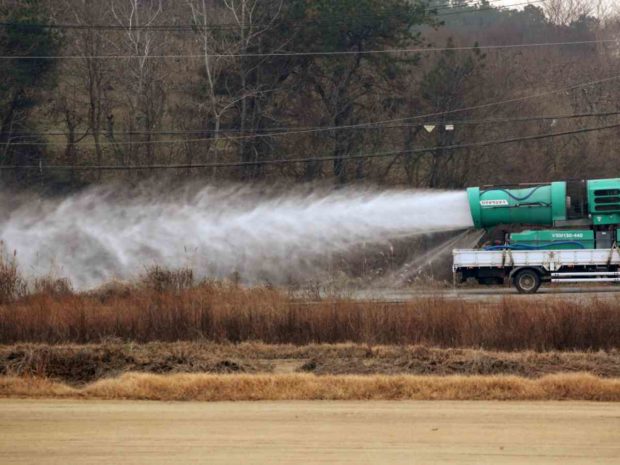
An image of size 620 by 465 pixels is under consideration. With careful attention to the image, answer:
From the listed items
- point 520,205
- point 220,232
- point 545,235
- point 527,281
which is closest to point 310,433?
point 527,281

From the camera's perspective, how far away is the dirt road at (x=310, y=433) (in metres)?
12.0

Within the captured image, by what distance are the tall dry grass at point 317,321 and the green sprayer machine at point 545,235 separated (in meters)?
11.3

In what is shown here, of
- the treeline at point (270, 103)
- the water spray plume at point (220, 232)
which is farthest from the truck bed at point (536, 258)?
the treeline at point (270, 103)

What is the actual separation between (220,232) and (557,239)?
13079 millimetres

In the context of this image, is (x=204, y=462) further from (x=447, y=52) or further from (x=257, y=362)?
(x=447, y=52)

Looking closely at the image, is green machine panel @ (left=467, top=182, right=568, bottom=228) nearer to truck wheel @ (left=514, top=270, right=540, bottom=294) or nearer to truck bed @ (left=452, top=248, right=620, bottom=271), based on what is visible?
truck bed @ (left=452, top=248, right=620, bottom=271)

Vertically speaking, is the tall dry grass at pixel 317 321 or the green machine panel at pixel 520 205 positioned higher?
the green machine panel at pixel 520 205

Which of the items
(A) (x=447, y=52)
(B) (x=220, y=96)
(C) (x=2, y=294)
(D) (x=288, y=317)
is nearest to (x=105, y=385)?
(D) (x=288, y=317)

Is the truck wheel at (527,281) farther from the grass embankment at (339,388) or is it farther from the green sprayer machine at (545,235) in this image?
the grass embankment at (339,388)

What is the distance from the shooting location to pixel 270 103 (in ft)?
164

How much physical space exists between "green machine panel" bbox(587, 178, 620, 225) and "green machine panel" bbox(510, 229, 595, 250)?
68 centimetres

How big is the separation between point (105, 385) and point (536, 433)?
8097 millimetres

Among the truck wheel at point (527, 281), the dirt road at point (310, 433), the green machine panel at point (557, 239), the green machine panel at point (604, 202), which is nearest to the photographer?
the dirt road at point (310, 433)

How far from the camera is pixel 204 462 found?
11.7 meters
